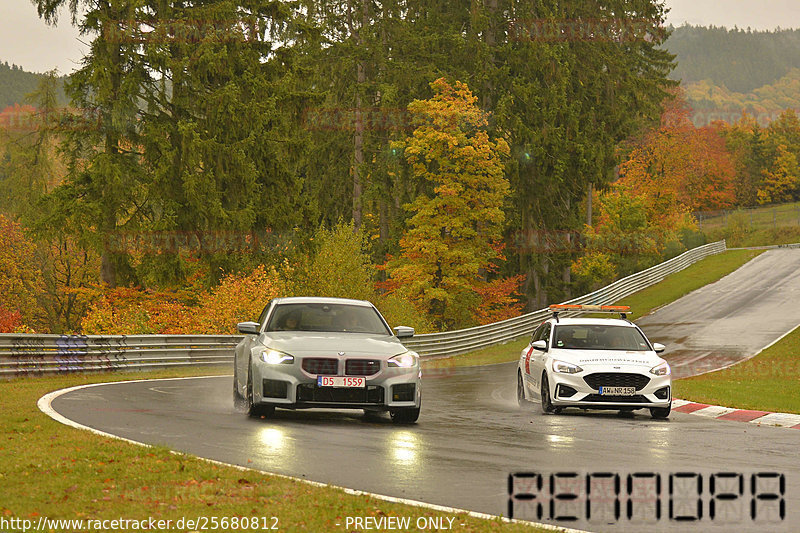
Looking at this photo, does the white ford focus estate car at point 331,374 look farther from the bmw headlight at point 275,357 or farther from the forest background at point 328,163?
the forest background at point 328,163

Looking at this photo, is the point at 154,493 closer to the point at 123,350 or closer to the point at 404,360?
the point at 404,360

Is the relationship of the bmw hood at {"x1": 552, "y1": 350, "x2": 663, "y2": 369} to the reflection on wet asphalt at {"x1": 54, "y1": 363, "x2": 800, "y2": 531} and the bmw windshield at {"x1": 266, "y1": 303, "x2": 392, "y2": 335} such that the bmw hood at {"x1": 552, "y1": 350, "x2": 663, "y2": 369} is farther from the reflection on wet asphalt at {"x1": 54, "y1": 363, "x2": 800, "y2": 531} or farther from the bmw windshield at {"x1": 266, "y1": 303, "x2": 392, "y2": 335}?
the bmw windshield at {"x1": 266, "y1": 303, "x2": 392, "y2": 335}

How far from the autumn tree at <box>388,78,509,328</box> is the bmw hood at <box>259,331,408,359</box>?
39.5 metres

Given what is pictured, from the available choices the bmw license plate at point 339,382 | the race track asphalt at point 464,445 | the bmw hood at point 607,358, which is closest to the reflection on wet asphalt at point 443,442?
the race track asphalt at point 464,445

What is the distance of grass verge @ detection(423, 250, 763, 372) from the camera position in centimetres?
4116

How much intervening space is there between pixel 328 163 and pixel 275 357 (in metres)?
48.5

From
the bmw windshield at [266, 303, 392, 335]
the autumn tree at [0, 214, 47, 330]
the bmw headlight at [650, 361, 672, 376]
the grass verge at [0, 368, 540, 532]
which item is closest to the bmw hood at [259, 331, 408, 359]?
the bmw windshield at [266, 303, 392, 335]

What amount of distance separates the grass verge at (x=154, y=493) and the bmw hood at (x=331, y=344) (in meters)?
3.86

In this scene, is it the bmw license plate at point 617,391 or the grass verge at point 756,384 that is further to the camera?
the grass verge at point 756,384

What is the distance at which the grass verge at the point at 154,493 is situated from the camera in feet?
23.8

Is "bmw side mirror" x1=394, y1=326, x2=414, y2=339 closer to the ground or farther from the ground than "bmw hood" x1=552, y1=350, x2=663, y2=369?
farther from the ground

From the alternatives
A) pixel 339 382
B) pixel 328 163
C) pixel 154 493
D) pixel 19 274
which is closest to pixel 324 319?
pixel 339 382

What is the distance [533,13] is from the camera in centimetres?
6206

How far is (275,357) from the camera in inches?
567
